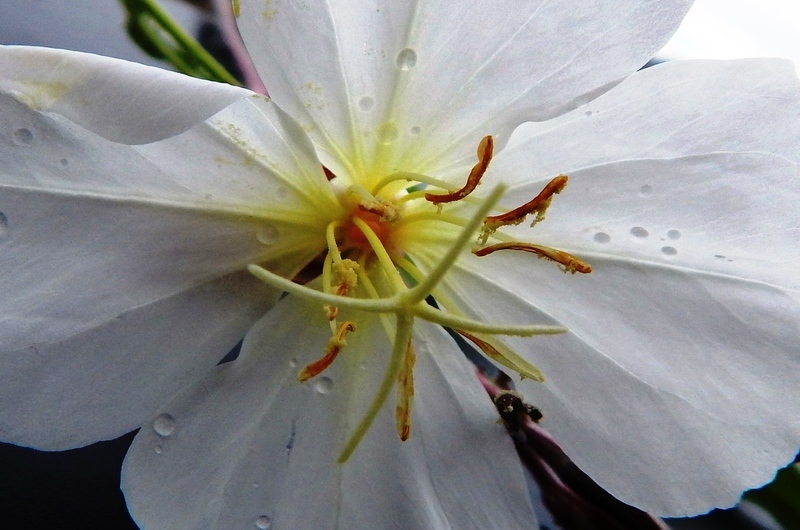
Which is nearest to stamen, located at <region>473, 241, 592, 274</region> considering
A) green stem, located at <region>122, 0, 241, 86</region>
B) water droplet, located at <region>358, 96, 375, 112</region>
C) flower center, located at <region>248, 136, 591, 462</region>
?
flower center, located at <region>248, 136, 591, 462</region>

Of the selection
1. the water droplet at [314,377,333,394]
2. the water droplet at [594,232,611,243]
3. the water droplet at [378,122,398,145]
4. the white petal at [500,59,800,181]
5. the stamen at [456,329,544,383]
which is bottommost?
the water droplet at [314,377,333,394]

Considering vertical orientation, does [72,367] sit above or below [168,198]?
below

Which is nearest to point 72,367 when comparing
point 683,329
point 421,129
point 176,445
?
point 176,445

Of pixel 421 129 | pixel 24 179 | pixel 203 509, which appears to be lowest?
pixel 203 509

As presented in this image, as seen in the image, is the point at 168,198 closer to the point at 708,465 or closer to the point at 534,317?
the point at 534,317

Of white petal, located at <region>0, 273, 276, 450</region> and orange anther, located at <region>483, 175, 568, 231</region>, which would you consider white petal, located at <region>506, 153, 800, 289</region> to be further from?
white petal, located at <region>0, 273, 276, 450</region>

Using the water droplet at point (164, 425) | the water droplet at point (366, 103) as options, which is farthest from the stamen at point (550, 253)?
the water droplet at point (164, 425)
